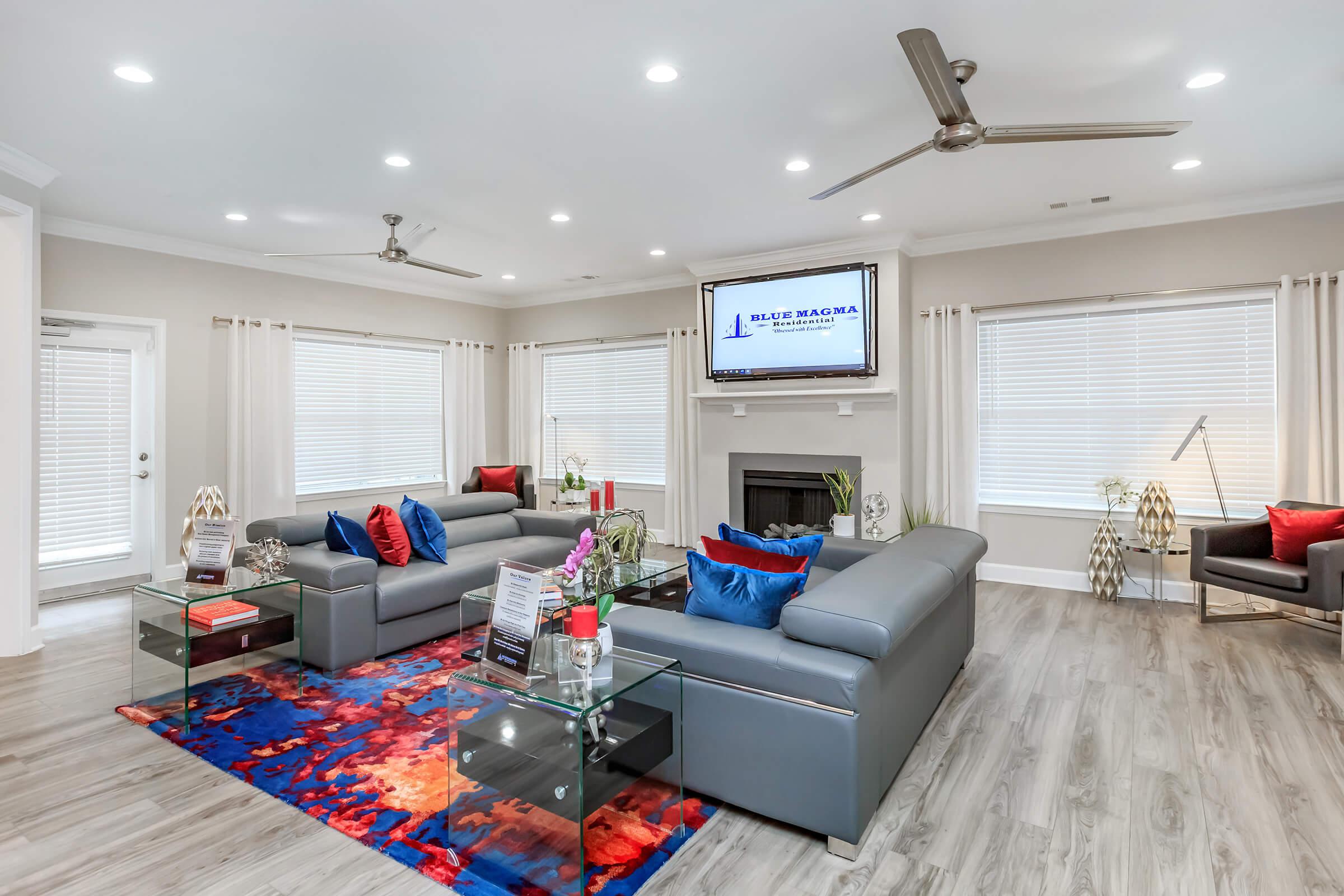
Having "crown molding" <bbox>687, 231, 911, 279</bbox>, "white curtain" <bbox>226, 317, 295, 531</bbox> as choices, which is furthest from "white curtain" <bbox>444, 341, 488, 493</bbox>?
"crown molding" <bbox>687, 231, 911, 279</bbox>

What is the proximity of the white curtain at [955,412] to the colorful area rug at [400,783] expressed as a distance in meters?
3.86

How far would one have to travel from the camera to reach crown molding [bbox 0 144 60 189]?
357 cm

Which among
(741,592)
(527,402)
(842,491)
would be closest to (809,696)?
(741,592)

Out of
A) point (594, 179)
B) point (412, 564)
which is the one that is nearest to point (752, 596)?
point (412, 564)

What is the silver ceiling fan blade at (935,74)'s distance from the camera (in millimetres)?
2158

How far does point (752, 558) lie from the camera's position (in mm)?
2625

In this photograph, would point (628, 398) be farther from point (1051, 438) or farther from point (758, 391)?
point (1051, 438)

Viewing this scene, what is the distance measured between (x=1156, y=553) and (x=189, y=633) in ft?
18.0

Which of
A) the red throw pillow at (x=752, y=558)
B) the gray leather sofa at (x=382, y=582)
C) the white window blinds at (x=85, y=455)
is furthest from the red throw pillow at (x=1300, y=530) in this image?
the white window blinds at (x=85, y=455)

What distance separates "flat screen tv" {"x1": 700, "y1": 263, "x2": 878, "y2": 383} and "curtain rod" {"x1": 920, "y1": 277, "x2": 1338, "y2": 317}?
590mm

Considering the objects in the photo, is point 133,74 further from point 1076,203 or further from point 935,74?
point 1076,203

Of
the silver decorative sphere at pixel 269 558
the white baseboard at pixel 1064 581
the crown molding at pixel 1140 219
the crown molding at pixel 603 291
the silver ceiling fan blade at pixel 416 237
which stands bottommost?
the white baseboard at pixel 1064 581

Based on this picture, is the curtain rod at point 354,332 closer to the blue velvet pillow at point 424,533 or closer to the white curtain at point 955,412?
the blue velvet pillow at point 424,533

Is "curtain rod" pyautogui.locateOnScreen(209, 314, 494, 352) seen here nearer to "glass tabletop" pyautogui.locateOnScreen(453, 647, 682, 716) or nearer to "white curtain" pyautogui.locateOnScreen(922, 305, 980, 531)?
"white curtain" pyautogui.locateOnScreen(922, 305, 980, 531)
